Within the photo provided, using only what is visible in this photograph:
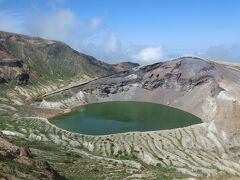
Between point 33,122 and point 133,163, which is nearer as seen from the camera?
point 133,163

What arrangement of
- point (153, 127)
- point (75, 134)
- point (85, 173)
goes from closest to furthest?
point (85, 173), point (75, 134), point (153, 127)

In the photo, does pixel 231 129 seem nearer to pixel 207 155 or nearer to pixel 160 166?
pixel 207 155

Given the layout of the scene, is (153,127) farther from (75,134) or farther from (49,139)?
(49,139)

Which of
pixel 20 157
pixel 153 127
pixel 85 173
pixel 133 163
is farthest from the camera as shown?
pixel 153 127

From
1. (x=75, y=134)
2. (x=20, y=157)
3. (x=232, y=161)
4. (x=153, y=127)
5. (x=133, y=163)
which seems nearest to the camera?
(x=20, y=157)

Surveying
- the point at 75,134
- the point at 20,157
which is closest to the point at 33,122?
the point at 75,134

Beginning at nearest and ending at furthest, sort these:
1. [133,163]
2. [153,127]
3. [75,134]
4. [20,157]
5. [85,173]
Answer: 1. [20,157]
2. [85,173]
3. [133,163]
4. [75,134]
5. [153,127]

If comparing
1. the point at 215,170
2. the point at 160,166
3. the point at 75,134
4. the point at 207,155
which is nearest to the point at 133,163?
the point at 160,166

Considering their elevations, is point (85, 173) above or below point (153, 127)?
below

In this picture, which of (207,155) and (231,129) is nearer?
(207,155)
